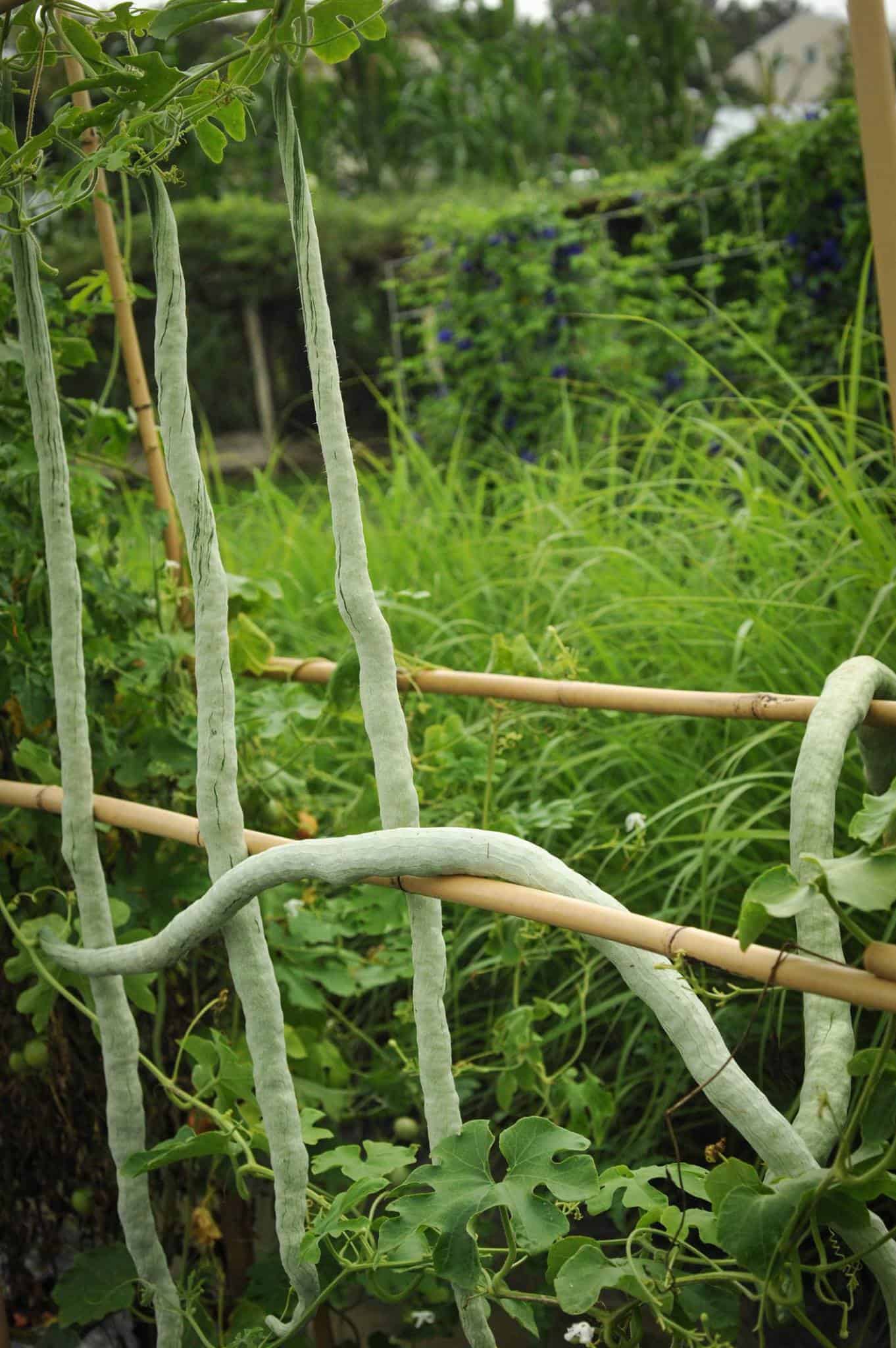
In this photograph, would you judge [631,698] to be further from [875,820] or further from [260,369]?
[260,369]

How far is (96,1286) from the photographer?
1.04 meters

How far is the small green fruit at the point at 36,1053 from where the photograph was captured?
1.10 meters

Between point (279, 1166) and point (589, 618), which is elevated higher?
point (589, 618)

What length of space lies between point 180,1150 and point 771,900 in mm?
474

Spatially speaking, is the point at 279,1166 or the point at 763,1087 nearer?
the point at 279,1166

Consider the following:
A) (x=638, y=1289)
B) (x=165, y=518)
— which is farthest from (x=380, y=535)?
(x=638, y=1289)

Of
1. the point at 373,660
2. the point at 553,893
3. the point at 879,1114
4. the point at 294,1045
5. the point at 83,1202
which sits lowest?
the point at 83,1202

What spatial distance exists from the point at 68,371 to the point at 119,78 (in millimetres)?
648

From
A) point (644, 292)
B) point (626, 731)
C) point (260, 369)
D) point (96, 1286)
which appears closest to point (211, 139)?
point (96, 1286)

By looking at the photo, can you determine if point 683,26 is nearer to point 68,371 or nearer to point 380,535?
point 380,535

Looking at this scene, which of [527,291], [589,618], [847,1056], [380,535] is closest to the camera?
[847,1056]

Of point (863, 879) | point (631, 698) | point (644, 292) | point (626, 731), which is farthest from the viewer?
point (644, 292)

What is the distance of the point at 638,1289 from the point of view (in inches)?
26.9

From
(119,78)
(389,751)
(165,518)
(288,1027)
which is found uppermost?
(119,78)
